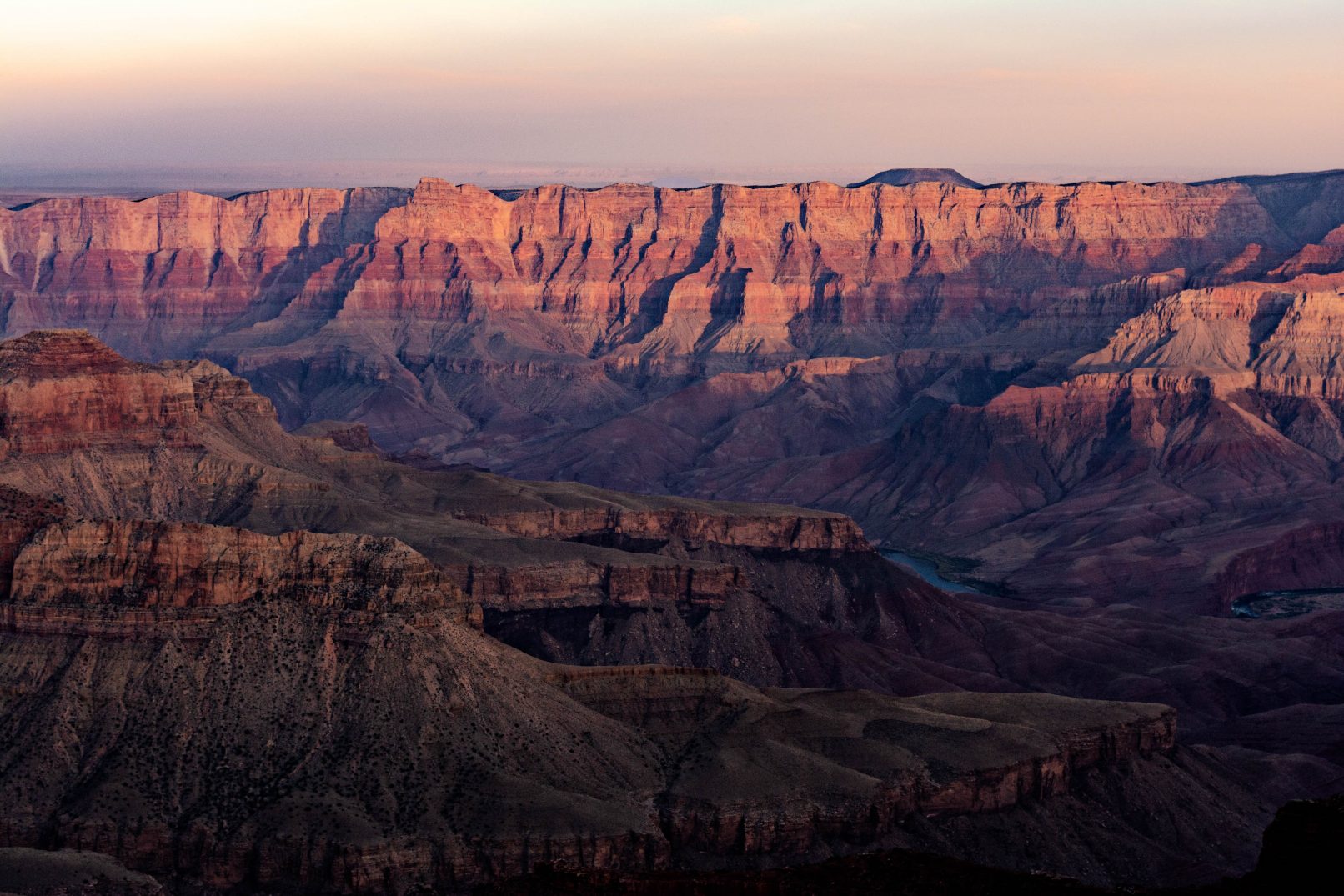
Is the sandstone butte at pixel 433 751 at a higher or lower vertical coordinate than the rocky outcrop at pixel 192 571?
lower

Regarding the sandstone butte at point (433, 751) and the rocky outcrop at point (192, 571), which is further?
the rocky outcrop at point (192, 571)

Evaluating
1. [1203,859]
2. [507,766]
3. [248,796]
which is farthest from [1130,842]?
[248,796]

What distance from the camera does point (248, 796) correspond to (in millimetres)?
108750

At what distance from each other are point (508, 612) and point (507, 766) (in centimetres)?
5743

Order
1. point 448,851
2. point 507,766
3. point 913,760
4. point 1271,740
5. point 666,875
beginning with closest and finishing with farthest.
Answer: point 666,875 → point 448,851 → point 507,766 → point 913,760 → point 1271,740

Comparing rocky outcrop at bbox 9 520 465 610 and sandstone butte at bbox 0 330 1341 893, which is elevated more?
rocky outcrop at bbox 9 520 465 610

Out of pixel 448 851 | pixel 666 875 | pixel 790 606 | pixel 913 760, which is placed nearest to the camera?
pixel 666 875

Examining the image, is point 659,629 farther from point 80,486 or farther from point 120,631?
point 120,631

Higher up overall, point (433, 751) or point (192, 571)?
point (192, 571)

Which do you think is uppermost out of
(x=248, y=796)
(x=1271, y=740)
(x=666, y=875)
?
(x=666, y=875)

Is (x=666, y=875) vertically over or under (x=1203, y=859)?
over

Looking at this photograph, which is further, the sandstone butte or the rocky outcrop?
the rocky outcrop

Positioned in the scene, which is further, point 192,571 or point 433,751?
point 192,571

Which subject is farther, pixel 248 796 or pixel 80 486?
pixel 80 486
